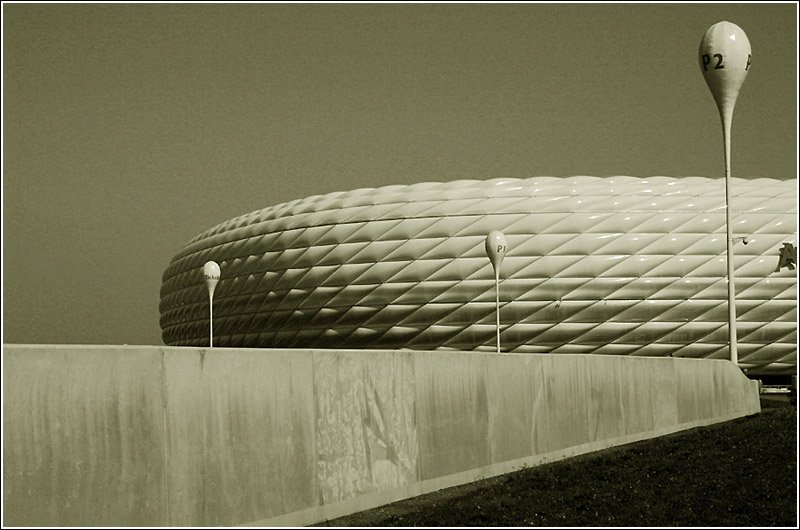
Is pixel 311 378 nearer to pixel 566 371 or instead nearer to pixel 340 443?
pixel 340 443

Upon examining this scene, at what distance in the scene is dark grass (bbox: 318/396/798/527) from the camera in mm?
8523

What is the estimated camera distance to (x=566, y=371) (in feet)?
41.7

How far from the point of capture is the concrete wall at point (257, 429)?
6.41 metres

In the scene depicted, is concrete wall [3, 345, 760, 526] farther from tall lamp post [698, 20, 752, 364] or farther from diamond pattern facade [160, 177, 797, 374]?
diamond pattern facade [160, 177, 797, 374]

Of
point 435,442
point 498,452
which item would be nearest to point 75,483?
point 435,442

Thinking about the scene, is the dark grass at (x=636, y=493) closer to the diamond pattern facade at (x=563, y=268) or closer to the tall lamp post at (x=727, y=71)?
the tall lamp post at (x=727, y=71)

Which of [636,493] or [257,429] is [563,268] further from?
[257,429]

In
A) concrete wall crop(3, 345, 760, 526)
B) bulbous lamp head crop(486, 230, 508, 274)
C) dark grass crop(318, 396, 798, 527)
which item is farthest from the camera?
bulbous lamp head crop(486, 230, 508, 274)

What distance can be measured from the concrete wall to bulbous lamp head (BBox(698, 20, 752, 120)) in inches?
389

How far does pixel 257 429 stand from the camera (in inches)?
311

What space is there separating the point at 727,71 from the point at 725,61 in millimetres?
220

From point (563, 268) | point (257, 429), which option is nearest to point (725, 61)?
point (257, 429)

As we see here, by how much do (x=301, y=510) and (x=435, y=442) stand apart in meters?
2.20

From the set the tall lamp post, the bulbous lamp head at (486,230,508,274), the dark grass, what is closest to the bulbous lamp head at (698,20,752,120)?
the tall lamp post
